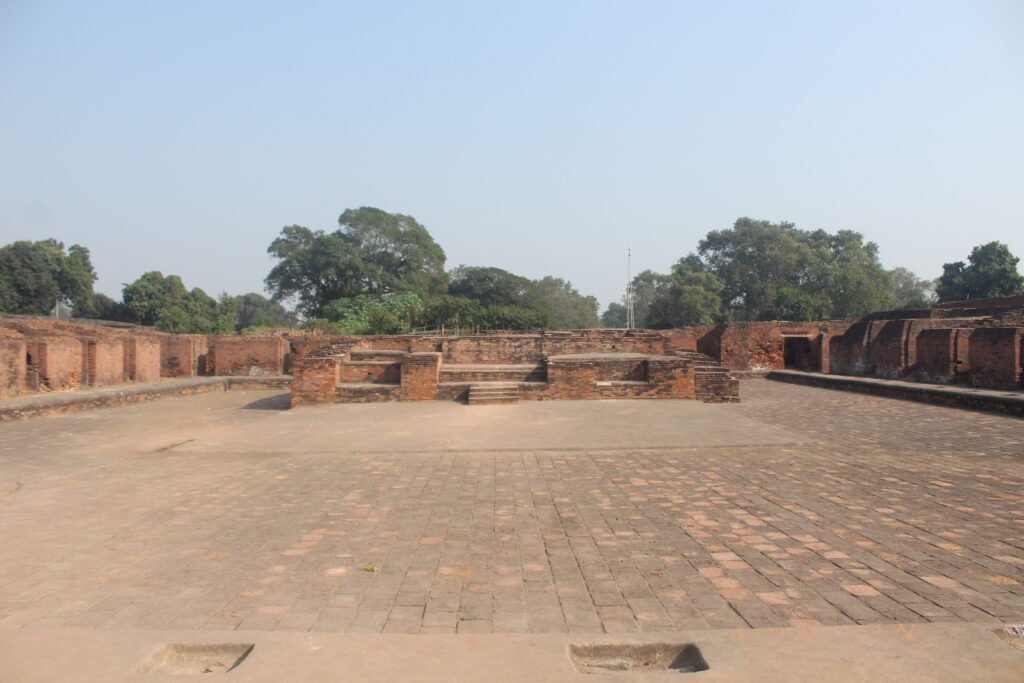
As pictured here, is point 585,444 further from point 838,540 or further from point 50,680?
point 50,680

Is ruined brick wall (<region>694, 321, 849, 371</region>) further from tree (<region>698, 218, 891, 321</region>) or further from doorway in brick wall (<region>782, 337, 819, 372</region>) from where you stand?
tree (<region>698, 218, 891, 321</region>)

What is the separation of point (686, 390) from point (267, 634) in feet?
33.3

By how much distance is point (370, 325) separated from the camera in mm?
24844

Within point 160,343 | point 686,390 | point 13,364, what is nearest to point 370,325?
point 160,343

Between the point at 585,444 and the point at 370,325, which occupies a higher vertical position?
the point at 370,325

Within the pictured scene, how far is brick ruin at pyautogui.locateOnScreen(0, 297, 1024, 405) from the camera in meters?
11.6

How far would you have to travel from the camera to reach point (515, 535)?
3873mm

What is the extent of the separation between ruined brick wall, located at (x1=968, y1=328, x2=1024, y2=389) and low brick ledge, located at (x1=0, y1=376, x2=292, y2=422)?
16.9 meters

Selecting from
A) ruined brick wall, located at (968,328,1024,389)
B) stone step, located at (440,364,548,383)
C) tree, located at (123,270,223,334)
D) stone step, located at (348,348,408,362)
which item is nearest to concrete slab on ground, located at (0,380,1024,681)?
stone step, located at (440,364,548,383)

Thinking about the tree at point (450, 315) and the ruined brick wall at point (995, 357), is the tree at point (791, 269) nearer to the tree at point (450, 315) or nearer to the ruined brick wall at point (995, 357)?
the tree at point (450, 315)

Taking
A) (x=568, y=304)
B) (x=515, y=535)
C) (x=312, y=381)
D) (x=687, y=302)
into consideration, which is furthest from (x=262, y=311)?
(x=515, y=535)

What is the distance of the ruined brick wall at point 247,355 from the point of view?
Answer: 20.0 m

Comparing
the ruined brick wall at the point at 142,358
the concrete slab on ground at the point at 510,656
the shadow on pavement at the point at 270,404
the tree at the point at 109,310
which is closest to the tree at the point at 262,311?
the tree at the point at 109,310

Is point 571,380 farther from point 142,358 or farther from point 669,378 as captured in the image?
point 142,358
